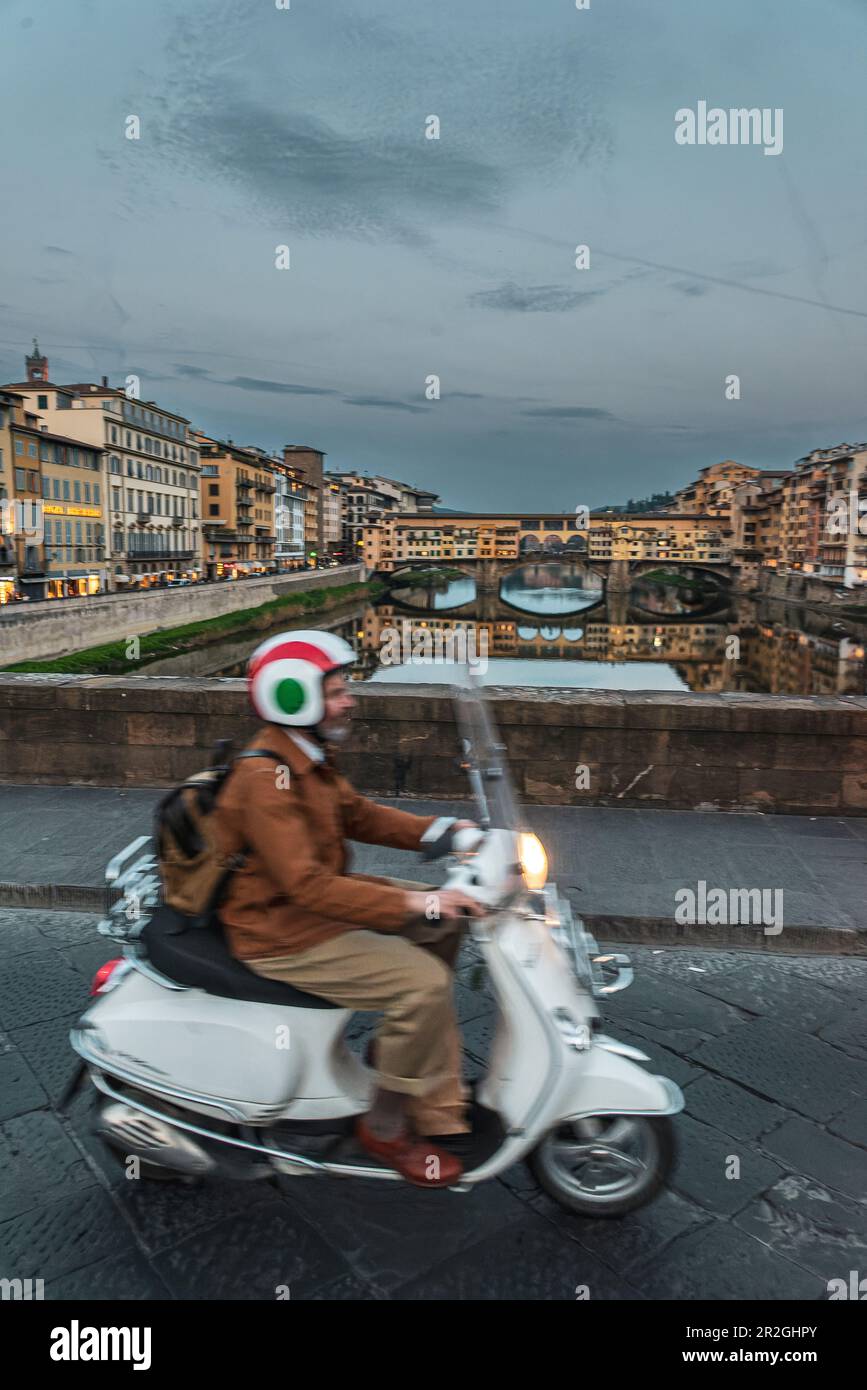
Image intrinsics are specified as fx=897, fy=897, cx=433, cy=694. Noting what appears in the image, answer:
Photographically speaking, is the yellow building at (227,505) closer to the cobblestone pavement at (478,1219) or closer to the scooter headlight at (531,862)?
the cobblestone pavement at (478,1219)

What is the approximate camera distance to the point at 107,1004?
2.51 meters

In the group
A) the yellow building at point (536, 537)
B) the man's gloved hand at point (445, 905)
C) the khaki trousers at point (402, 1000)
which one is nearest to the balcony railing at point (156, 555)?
the yellow building at point (536, 537)

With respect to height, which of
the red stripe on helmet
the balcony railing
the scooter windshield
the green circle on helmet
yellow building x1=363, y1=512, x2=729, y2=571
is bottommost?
the scooter windshield

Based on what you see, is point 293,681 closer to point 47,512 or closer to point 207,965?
point 207,965

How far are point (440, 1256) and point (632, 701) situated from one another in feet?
14.5

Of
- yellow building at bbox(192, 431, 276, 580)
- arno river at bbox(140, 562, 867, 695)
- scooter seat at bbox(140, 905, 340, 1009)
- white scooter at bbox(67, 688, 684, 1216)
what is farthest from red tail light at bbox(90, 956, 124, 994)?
yellow building at bbox(192, 431, 276, 580)

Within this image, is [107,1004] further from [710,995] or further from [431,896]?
[710,995]

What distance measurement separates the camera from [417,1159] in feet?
7.61

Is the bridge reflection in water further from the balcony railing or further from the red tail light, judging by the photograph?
the red tail light

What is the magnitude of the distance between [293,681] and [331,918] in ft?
1.97

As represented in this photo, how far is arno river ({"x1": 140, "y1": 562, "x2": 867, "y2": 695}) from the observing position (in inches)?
1649

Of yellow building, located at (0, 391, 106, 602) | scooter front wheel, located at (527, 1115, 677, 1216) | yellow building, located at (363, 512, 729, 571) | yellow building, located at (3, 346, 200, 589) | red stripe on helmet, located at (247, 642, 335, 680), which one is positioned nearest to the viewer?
red stripe on helmet, located at (247, 642, 335, 680)

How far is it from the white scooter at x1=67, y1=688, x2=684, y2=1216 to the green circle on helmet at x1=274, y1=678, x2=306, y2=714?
463 mm
